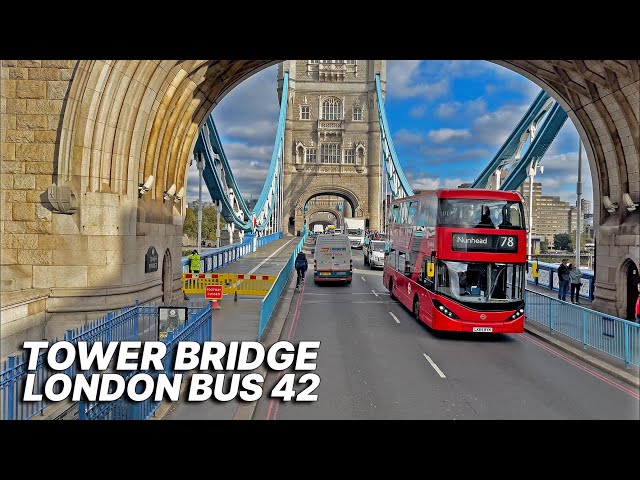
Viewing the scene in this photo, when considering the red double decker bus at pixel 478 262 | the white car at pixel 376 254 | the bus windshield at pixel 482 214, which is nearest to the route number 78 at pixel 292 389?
the red double decker bus at pixel 478 262

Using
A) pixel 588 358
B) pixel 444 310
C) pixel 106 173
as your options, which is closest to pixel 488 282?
pixel 444 310

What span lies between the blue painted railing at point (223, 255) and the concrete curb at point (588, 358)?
582 inches

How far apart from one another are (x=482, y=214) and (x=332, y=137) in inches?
2726

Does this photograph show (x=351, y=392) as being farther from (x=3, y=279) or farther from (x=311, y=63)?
(x=311, y=63)

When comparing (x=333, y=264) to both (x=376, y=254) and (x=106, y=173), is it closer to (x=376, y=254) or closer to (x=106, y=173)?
(x=376, y=254)

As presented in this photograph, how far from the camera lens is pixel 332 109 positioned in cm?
8131

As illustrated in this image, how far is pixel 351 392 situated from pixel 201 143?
23.1m

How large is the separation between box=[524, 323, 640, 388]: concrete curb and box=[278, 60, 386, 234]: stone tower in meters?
65.8

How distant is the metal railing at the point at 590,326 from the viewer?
1034 centimetres

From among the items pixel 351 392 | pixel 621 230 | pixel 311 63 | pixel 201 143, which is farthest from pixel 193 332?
pixel 311 63

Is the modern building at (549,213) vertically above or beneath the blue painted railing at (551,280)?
above

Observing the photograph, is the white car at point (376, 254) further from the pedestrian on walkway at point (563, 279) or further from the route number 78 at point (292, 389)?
the route number 78 at point (292, 389)

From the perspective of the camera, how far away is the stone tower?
80.1m

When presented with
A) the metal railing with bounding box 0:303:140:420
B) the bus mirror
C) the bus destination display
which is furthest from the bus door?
the metal railing with bounding box 0:303:140:420
